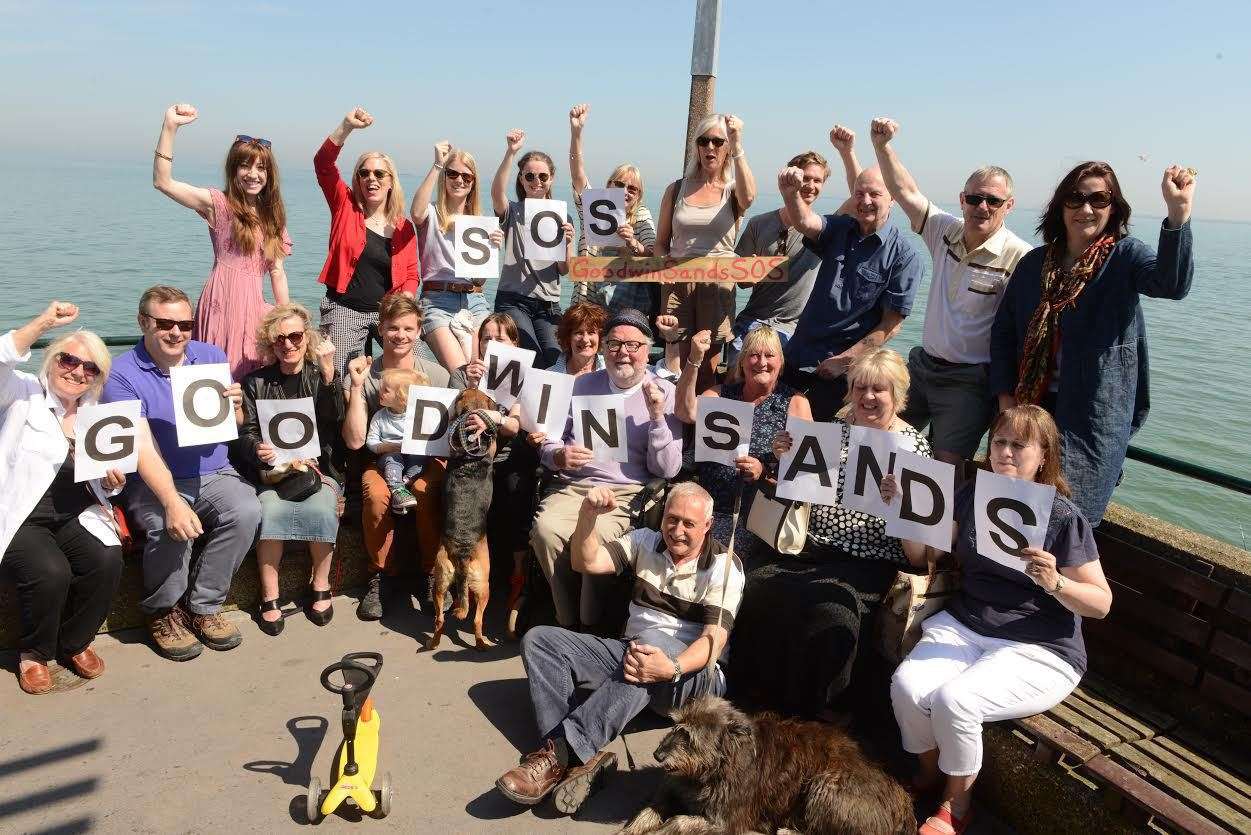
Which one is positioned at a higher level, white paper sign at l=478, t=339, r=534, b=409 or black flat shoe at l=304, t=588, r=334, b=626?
white paper sign at l=478, t=339, r=534, b=409

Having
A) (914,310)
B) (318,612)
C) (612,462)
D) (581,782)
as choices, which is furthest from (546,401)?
(914,310)

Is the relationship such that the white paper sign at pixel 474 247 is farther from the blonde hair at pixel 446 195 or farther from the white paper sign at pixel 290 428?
the white paper sign at pixel 290 428

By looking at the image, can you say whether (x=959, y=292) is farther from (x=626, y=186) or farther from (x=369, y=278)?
(x=369, y=278)

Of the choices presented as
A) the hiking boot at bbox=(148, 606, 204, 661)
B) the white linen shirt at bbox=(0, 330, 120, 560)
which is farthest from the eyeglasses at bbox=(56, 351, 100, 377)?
the hiking boot at bbox=(148, 606, 204, 661)

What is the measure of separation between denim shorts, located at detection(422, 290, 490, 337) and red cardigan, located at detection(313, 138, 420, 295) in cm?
32

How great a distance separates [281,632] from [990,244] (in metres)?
4.33

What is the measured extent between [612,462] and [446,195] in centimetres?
249

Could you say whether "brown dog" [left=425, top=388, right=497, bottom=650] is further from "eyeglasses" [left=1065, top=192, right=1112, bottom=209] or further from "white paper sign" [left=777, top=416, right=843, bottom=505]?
"eyeglasses" [left=1065, top=192, right=1112, bottom=209]

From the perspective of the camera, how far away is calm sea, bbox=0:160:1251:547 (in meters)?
19.2

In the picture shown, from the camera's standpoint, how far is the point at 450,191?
609 centimetres

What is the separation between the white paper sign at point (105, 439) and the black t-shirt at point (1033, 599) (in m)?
4.01

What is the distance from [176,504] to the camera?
176 inches

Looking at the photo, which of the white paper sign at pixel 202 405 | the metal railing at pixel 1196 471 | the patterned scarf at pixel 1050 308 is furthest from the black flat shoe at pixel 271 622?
the metal railing at pixel 1196 471

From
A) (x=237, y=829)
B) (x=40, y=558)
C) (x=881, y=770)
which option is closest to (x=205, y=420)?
(x=40, y=558)
